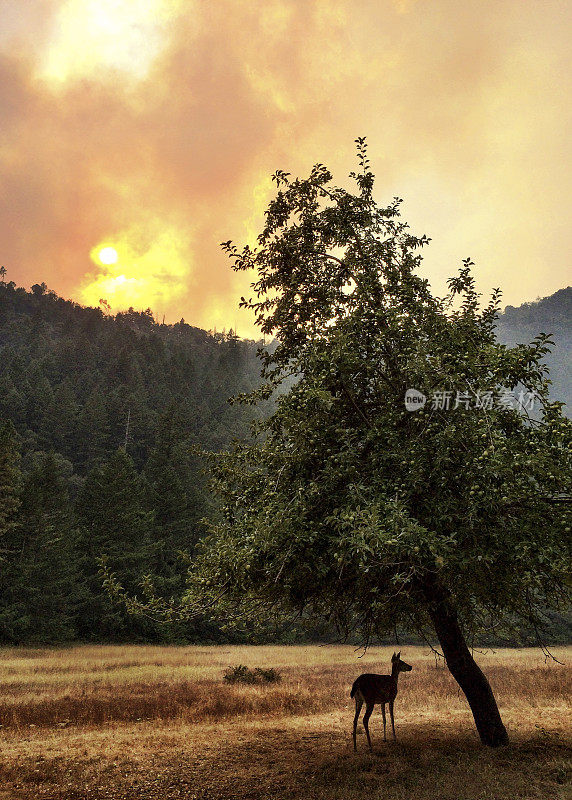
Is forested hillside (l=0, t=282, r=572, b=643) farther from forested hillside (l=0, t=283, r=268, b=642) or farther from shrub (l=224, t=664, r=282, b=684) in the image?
shrub (l=224, t=664, r=282, b=684)

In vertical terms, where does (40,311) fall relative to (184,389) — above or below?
above

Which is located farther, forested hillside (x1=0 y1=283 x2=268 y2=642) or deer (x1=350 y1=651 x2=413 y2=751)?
forested hillside (x1=0 y1=283 x2=268 y2=642)

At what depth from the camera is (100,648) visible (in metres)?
41.3

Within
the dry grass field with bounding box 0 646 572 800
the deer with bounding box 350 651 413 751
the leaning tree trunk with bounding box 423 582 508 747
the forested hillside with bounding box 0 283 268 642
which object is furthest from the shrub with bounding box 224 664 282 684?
the leaning tree trunk with bounding box 423 582 508 747

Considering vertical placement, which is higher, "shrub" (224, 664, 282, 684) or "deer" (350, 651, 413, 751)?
"deer" (350, 651, 413, 751)

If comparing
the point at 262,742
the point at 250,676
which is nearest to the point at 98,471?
the point at 250,676

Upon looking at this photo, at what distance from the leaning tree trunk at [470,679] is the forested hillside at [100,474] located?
20.3 feet

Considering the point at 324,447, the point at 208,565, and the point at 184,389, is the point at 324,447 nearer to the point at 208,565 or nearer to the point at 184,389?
the point at 208,565

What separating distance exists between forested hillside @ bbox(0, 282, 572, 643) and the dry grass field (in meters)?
4.37

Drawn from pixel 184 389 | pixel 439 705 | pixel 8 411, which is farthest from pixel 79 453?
pixel 439 705

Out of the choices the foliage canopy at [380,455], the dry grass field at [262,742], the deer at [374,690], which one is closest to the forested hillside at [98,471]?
the foliage canopy at [380,455]

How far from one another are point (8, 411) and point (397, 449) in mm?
93189

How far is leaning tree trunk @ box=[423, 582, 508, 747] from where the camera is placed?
11.3 meters

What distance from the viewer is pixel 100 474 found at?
2183 inches
